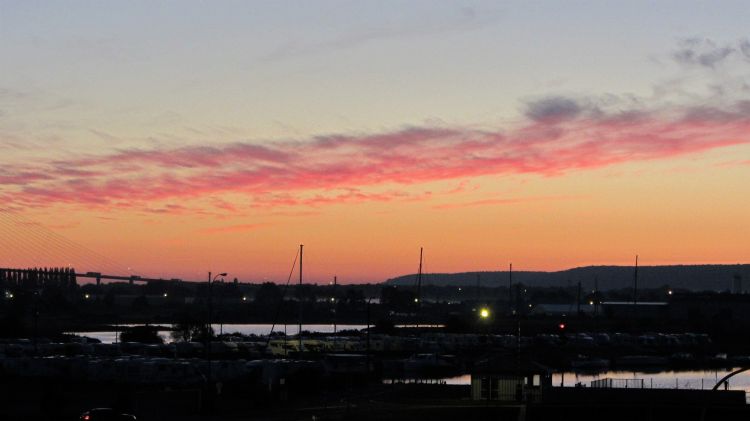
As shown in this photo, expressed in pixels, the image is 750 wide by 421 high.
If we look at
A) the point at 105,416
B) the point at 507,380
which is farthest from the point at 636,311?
the point at 105,416

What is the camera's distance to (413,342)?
114m

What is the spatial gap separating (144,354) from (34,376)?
15.5 meters

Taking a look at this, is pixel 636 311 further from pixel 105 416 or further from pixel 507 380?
pixel 105 416

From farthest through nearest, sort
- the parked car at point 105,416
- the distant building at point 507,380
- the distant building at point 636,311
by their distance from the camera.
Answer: the distant building at point 636,311, the distant building at point 507,380, the parked car at point 105,416

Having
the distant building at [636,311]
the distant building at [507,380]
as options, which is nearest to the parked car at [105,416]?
the distant building at [507,380]

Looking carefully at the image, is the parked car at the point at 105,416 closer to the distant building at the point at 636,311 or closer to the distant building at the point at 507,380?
the distant building at the point at 507,380

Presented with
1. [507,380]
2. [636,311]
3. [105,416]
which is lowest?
[105,416]

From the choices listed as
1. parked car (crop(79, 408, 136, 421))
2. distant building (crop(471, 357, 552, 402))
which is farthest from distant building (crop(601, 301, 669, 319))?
parked car (crop(79, 408, 136, 421))

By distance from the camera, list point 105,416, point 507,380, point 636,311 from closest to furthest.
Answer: point 105,416 → point 507,380 → point 636,311

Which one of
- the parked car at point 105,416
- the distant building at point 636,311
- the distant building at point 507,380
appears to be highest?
the distant building at point 636,311

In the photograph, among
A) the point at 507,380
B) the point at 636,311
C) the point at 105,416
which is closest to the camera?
the point at 105,416

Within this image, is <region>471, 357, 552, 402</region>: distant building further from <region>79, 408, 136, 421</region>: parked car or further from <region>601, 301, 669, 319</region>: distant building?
<region>601, 301, 669, 319</region>: distant building

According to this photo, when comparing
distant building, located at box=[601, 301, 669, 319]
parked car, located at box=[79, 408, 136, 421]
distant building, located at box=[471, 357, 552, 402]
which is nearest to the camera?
parked car, located at box=[79, 408, 136, 421]

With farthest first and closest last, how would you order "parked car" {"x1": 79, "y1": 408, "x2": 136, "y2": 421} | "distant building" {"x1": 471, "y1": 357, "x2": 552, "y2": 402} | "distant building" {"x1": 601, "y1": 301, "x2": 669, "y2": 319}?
"distant building" {"x1": 601, "y1": 301, "x2": 669, "y2": 319} → "distant building" {"x1": 471, "y1": 357, "x2": 552, "y2": 402} → "parked car" {"x1": 79, "y1": 408, "x2": 136, "y2": 421}
